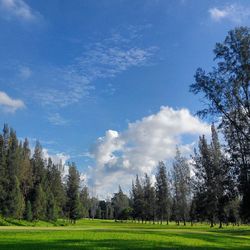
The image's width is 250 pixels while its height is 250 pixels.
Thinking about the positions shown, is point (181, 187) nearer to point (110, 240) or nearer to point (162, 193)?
point (162, 193)

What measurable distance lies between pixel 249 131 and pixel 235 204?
69913 mm

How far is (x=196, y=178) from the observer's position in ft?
338

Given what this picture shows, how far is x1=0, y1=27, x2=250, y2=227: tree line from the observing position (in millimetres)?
33781

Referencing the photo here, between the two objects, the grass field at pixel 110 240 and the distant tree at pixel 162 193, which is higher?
the distant tree at pixel 162 193

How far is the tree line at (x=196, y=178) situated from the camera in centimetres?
3378

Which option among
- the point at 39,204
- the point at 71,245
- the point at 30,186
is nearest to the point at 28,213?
the point at 39,204

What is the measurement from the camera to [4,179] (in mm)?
99938

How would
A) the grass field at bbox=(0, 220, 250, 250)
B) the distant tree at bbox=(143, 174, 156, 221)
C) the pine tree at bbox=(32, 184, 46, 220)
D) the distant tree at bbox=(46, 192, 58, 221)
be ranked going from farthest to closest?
1. the distant tree at bbox=(143, 174, 156, 221)
2. the distant tree at bbox=(46, 192, 58, 221)
3. the pine tree at bbox=(32, 184, 46, 220)
4. the grass field at bbox=(0, 220, 250, 250)

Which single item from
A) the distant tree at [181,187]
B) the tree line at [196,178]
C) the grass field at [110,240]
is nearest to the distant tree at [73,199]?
the tree line at [196,178]

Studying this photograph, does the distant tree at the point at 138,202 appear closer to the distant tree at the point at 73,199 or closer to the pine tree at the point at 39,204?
the distant tree at the point at 73,199

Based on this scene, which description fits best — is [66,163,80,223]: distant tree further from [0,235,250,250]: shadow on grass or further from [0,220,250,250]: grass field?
[0,235,250,250]: shadow on grass

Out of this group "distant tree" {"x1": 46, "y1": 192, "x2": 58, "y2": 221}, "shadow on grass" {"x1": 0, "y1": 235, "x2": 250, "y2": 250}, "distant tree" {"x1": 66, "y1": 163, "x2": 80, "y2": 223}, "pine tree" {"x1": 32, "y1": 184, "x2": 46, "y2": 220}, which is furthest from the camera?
"distant tree" {"x1": 66, "y1": 163, "x2": 80, "y2": 223}

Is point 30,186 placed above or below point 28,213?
above

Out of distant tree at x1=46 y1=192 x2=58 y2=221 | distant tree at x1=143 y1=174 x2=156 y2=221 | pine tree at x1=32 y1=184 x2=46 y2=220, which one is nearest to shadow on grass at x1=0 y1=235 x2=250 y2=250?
pine tree at x1=32 y1=184 x2=46 y2=220
